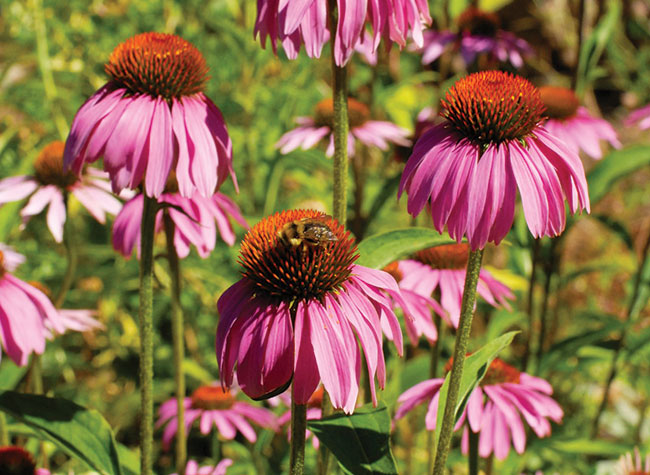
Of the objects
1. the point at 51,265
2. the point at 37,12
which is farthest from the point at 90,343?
the point at 37,12

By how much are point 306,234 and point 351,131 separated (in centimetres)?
115

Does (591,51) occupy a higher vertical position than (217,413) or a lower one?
higher

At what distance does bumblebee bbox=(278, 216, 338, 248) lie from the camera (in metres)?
0.77

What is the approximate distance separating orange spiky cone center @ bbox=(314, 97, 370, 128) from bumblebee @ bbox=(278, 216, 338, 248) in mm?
1088

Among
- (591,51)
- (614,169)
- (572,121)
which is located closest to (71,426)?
(614,169)

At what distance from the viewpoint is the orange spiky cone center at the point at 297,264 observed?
29.9 inches

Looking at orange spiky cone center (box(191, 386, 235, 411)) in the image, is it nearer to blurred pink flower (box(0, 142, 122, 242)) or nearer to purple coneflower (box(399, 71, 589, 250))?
blurred pink flower (box(0, 142, 122, 242))

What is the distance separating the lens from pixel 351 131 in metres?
1.88

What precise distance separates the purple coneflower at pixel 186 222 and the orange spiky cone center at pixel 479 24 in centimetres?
120

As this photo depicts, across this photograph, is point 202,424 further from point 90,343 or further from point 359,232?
point 90,343

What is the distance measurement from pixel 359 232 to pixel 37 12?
113 centimetres

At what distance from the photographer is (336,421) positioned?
851 mm

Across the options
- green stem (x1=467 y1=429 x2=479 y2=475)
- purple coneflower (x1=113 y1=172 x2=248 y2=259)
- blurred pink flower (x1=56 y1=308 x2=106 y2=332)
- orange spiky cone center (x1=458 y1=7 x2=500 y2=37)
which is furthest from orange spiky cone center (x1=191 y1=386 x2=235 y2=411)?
orange spiky cone center (x1=458 y1=7 x2=500 y2=37)

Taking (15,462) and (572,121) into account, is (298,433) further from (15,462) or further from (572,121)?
(572,121)
